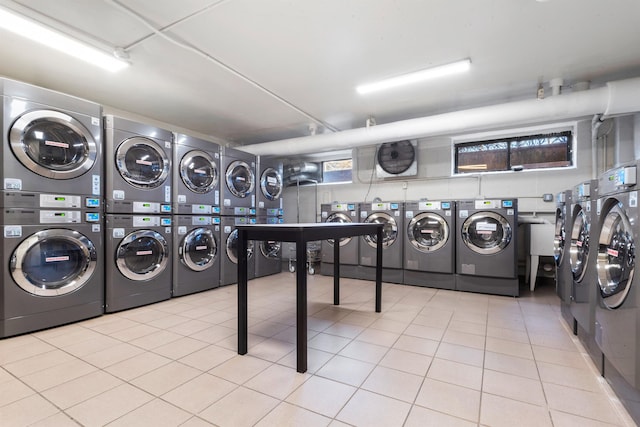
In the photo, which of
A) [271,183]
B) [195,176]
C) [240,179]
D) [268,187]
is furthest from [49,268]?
[271,183]

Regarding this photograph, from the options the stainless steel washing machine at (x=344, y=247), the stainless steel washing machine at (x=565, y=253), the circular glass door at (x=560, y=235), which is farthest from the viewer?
the stainless steel washing machine at (x=344, y=247)

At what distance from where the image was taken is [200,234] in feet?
13.1

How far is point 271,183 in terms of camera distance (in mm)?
5285

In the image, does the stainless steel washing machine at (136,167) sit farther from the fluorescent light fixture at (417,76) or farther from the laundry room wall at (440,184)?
the laundry room wall at (440,184)

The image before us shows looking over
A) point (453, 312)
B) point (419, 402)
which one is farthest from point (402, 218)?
point (419, 402)

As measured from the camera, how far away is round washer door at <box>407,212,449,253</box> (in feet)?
13.8

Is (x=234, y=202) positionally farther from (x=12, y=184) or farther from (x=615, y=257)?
(x=615, y=257)

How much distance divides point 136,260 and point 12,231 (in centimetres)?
108

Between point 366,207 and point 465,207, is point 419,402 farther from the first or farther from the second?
point 366,207

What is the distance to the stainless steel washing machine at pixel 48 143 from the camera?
2436 mm

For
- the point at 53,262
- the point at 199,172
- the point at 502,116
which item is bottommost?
the point at 53,262

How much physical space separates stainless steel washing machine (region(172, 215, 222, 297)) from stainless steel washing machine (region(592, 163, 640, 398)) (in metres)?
4.05

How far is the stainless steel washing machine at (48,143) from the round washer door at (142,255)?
62 cm

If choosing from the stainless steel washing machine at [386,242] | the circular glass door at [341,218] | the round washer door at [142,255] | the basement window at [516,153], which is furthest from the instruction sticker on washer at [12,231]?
the basement window at [516,153]
